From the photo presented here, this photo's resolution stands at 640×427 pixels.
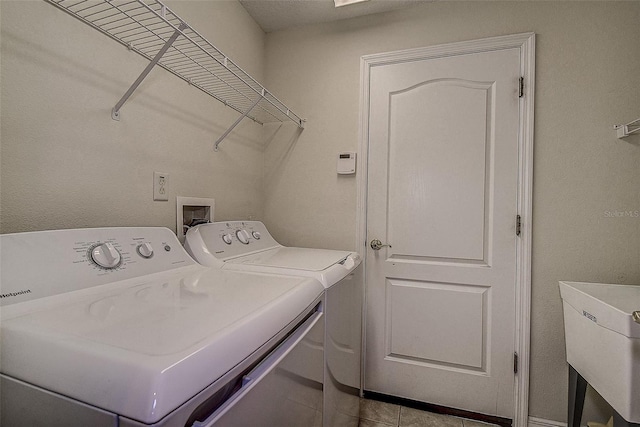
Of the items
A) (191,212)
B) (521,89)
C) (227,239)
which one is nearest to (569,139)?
Result: (521,89)

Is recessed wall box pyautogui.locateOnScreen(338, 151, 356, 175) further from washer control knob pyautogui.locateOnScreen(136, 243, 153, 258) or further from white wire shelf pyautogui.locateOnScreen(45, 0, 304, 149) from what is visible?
washer control knob pyautogui.locateOnScreen(136, 243, 153, 258)

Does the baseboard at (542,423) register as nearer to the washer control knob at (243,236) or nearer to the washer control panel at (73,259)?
the washer control knob at (243,236)

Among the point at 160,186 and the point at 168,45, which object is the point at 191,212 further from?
the point at 168,45

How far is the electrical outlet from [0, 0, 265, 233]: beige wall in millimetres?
20

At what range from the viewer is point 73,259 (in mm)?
778

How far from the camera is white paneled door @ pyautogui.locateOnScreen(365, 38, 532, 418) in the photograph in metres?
1.65

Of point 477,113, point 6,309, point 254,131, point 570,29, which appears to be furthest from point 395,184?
point 6,309

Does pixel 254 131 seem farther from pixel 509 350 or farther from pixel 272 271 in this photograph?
pixel 509 350

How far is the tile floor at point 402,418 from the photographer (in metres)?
1.64

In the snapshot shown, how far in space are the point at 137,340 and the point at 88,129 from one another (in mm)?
863

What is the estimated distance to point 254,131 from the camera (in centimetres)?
201

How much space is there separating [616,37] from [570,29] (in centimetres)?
21

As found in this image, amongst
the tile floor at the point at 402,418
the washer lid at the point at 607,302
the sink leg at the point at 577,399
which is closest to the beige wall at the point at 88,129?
the tile floor at the point at 402,418

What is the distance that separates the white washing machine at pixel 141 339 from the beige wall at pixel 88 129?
7.4 inches
